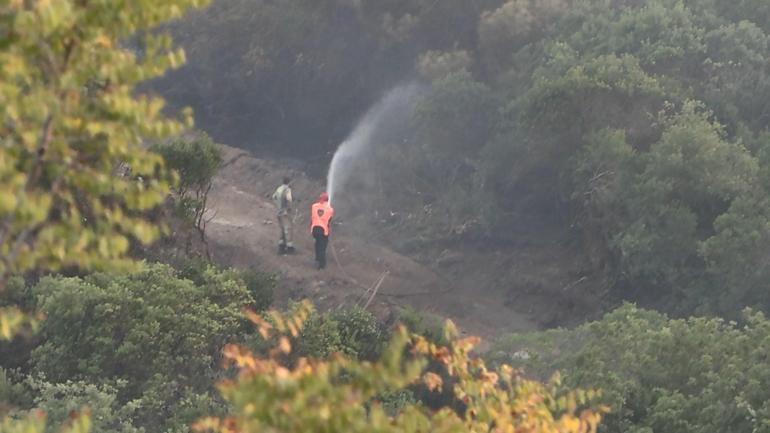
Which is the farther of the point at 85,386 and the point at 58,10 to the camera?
the point at 85,386

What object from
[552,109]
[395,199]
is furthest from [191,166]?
[395,199]

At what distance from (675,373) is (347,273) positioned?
1091 centimetres

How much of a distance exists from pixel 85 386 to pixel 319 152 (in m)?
22.2

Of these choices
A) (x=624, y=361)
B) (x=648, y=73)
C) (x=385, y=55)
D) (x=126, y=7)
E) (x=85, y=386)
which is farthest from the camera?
(x=385, y=55)

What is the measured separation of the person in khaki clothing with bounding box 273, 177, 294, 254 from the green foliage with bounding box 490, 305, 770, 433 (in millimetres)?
8382

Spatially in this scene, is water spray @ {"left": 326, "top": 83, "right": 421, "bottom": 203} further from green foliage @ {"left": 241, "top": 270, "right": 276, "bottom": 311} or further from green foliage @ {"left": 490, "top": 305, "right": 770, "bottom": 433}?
green foliage @ {"left": 490, "top": 305, "right": 770, "bottom": 433}

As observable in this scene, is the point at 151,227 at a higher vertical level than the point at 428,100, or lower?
lower

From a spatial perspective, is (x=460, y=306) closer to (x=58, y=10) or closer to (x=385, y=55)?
(x=385, y=55)

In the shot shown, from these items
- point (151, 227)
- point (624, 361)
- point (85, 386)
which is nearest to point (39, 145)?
point (151, 227)

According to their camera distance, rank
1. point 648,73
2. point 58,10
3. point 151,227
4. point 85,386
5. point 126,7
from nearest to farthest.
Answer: point 58,10 → point 126,7 → point 151,227 → point 85,386 → point 648,73

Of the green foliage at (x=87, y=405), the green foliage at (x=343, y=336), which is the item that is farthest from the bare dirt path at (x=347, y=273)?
the green foliage at (x=87, y=405)

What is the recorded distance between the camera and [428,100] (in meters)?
30.0

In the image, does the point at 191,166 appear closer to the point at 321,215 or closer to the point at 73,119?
the point at 321,215

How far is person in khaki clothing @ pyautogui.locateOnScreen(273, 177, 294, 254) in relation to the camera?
23.7 metres
